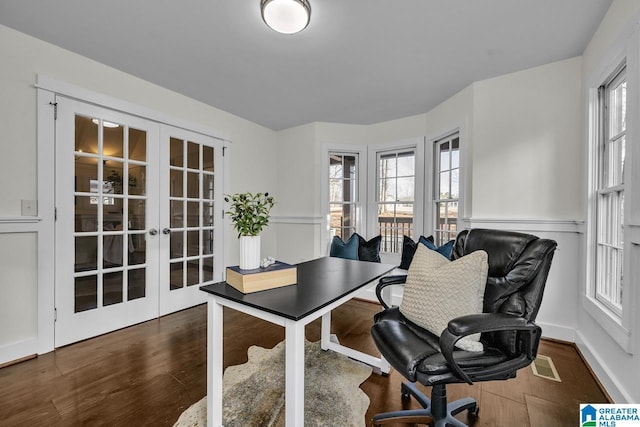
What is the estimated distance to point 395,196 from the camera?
390 centimetres

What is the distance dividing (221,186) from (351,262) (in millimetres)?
2202

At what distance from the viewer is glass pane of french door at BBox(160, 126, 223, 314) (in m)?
3.06

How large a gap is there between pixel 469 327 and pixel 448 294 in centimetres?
32

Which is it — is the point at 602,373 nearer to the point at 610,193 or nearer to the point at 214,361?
the point at 610,193

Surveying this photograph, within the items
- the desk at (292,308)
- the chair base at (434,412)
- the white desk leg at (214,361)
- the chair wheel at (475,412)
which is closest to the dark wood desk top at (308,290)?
the desk at (292,308)

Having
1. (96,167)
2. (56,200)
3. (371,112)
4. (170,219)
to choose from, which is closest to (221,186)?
(170,219)

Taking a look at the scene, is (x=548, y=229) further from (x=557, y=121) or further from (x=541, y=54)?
(x=541, y=54)

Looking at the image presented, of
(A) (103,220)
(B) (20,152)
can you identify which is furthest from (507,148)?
(B) (20,152)

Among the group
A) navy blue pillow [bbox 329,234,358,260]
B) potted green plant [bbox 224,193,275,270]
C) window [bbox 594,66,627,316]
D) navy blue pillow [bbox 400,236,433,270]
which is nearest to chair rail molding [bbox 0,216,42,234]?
potted green plant [bbox 224,193,275,270]

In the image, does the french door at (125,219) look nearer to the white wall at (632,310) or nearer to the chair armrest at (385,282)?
the chair armrest at (385,282)

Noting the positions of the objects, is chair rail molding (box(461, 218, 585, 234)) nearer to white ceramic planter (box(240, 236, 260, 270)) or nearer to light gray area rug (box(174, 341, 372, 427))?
light gray area rug (box(174, 341, 372, 427))

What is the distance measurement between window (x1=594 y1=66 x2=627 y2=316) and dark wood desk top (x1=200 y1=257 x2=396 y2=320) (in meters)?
1.56

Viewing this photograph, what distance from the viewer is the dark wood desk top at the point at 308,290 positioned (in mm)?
1181

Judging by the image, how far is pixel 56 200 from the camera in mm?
2309
